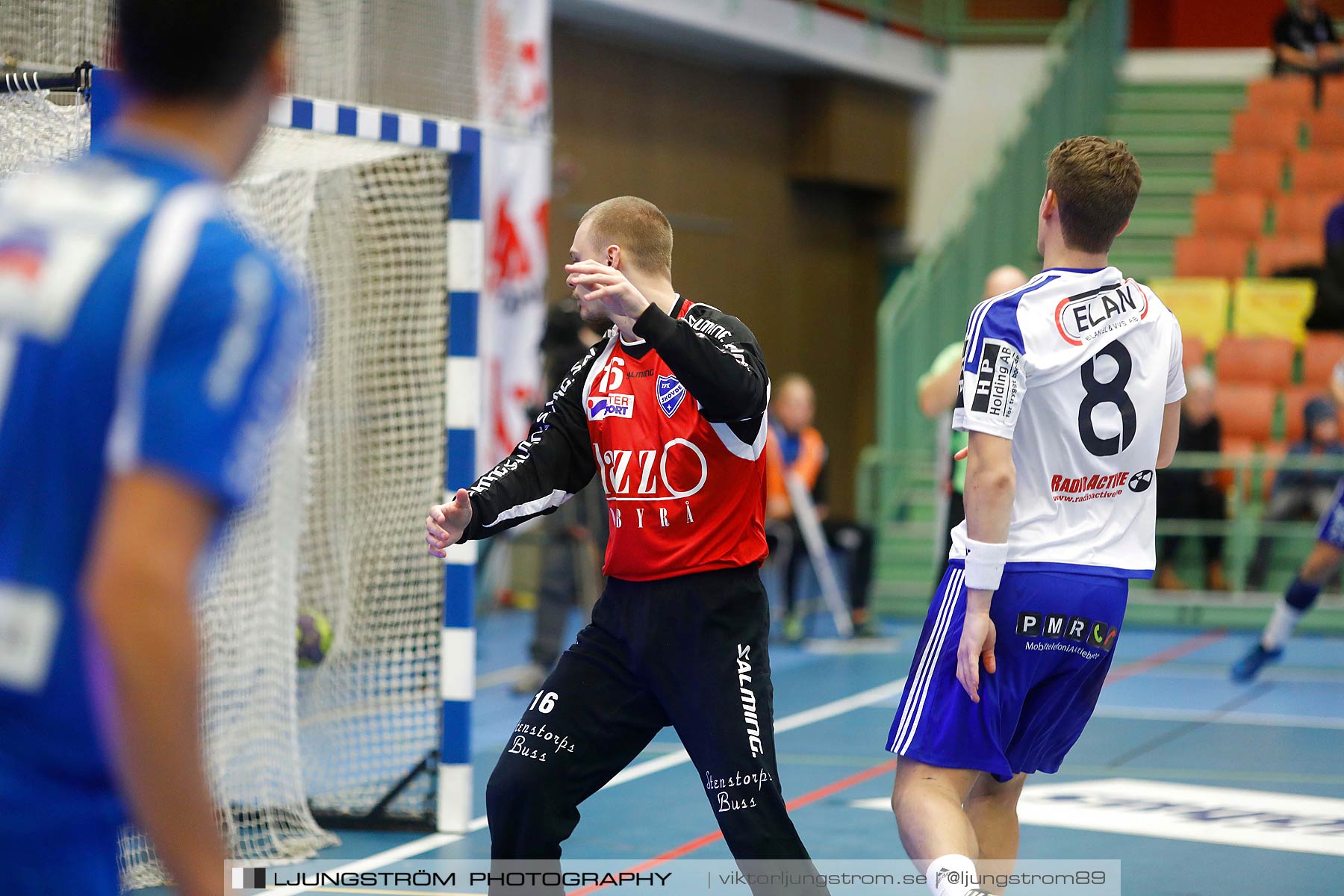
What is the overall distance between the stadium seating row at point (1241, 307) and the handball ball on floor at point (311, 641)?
436 inches

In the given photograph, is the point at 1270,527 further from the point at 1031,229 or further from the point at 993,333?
the point at 993,333

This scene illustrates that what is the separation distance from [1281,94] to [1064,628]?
16349mm

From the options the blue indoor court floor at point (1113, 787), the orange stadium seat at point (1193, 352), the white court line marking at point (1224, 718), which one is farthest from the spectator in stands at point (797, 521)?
the orange stadium seat at point (1193, 352)

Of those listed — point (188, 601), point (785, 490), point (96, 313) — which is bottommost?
point (785, 490)

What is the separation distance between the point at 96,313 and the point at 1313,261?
15.8 meters

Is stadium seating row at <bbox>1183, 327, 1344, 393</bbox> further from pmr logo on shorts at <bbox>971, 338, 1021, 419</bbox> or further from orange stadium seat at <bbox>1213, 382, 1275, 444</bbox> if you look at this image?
pmr logo on shorts at <bbox>971, 338, 1021, 419</bbox>

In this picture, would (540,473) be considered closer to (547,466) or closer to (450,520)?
(547,466)

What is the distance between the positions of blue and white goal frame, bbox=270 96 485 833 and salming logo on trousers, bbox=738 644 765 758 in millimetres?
2383

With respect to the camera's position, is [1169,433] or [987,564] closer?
[987,564]

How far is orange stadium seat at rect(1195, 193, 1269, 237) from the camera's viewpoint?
16.7 m

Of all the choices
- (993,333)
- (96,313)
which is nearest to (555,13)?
(993,333)

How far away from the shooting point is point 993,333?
3359 mm

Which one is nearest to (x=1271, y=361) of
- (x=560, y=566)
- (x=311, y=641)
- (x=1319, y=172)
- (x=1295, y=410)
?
(x=1295, y=410)

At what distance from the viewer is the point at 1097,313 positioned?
11.2 feet
